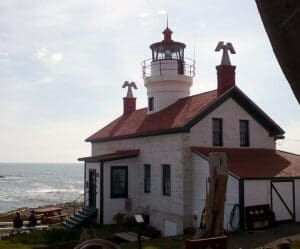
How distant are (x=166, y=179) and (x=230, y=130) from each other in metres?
3.77

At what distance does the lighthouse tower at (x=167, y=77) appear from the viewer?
2486 cm

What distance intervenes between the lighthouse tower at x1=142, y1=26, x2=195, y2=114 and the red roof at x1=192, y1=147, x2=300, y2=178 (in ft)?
18.5

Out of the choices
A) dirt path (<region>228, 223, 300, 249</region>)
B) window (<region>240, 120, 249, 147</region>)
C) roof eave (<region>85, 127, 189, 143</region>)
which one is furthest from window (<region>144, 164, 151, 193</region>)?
dirt path (<region>228, 223, 300, 249</region>)

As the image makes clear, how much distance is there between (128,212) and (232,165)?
21.8ft

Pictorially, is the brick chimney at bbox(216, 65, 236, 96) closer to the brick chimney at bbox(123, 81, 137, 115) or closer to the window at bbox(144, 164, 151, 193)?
the window at bbox(144, 164, 151, 193)

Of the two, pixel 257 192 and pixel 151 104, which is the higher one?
pixel 151 104

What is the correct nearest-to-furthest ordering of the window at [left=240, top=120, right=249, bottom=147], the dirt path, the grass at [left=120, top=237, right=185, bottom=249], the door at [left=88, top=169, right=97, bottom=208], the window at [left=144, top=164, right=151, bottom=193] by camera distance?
1. the dirt path
2. the grass at [left=120, top=237, right=185, bottom=249]
3. the window at [left=240, top=120, right=249, bottom=147]
4. the window at [left=144, top=164, right=151, bottom=193]
5. the door at [left=88, top=169, right=97, bottom=208]

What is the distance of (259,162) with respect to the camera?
64.0 ft

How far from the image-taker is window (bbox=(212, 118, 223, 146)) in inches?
811

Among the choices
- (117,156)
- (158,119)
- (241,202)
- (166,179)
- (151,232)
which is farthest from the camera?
(158,119)

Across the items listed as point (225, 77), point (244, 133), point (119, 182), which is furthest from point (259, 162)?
point (119, 182)

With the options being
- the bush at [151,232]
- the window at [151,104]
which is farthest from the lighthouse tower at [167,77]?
the bush at [151,232]

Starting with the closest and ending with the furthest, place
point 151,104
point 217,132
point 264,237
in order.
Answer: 1. point 264,237
2. point 217,132
3. point 151,104

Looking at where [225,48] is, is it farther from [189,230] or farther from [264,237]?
[264,237]
